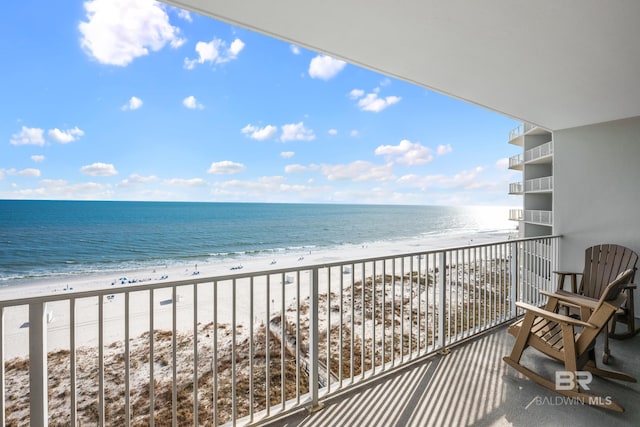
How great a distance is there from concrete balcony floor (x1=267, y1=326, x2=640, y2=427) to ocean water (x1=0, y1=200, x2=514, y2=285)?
1620 cm

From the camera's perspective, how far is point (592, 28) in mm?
1751

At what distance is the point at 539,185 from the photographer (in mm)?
10156

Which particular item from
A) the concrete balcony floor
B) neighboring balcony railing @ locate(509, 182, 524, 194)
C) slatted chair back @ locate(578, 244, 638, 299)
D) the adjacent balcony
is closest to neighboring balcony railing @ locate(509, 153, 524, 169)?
the adjacent balcony

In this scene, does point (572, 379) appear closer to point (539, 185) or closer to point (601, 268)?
point (601, 268)

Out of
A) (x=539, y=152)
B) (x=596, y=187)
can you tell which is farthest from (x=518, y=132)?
(x=596, y=187)

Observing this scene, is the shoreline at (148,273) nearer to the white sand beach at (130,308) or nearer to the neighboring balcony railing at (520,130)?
the white sand beach at (130,308)

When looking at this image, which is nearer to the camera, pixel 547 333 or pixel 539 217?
pixel 547 333

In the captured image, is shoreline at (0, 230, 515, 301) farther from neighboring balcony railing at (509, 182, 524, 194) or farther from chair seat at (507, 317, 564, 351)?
chair seat at (507, 317, 564, 351)

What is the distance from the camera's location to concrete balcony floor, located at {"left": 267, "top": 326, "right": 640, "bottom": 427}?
1678 millimetres

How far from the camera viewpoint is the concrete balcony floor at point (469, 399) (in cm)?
168

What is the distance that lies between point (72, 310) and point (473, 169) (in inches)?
1727

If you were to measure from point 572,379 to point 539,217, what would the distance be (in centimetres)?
1008

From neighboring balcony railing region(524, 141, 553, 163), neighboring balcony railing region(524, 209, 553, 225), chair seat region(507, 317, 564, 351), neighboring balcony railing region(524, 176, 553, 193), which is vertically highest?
neighboring balcony railing region(524, 141, 553, 163)

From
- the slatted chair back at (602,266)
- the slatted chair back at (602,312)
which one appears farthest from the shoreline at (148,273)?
the slatted chair back at (602,312)
